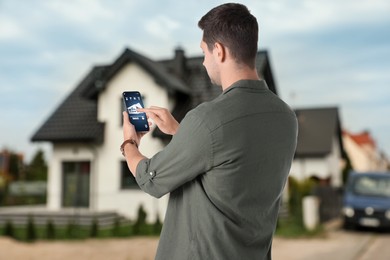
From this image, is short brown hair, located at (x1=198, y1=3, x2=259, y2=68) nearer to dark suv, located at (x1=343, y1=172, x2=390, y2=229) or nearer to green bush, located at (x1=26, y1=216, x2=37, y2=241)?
green bush, located at (x1=26, y1=216, x2=37, y2=241)

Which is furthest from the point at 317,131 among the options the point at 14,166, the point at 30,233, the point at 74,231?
the point at 14,166

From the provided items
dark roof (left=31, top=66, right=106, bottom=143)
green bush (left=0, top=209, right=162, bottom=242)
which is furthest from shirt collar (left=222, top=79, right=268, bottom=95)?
dark roof (left=31, top=66, right=106, bottom=143)

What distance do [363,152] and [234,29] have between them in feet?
202

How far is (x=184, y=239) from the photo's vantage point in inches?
49.5

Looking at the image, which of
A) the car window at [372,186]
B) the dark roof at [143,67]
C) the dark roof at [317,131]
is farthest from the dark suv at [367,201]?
the dark roof at [317,131]

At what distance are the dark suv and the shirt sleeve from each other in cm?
1249

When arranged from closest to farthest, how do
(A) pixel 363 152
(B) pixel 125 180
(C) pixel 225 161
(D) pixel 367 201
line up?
(C) pixel 225 161, (D) pixel 367 201, (B) pixel 125 180, (A) pixel 363 152

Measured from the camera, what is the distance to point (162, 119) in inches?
57.8

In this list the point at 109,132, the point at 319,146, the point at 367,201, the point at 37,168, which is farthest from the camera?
the point at 37,168

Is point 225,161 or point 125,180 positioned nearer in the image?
point 225,161

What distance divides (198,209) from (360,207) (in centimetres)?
1247

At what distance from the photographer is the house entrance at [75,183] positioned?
695 inches

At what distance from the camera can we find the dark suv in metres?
12.6

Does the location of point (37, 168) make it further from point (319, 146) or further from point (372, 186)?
point (372, 186)
